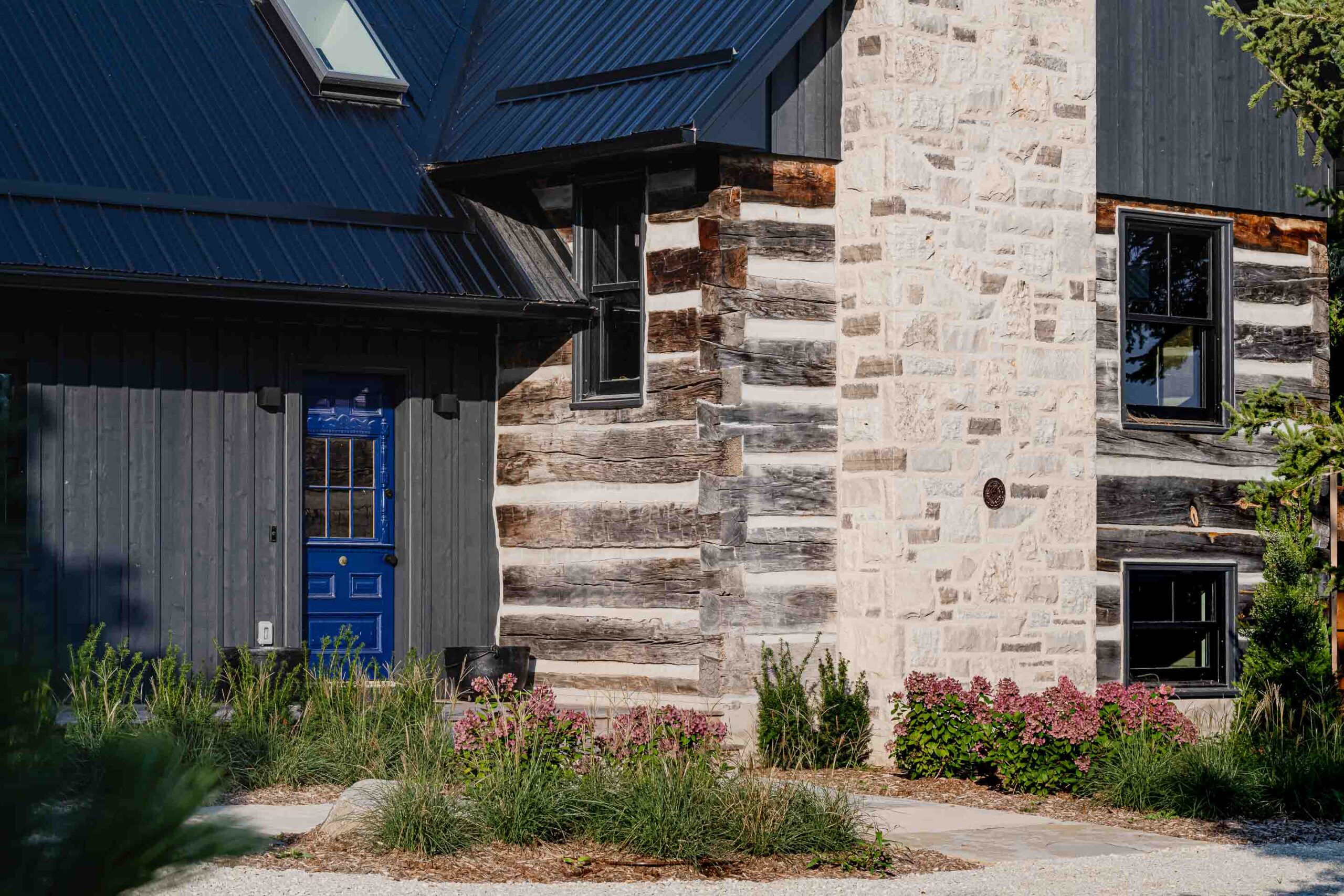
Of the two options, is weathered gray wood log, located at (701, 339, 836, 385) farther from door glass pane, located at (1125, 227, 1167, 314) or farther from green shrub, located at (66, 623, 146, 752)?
green shrub, located at (66, 623, 146, 752)

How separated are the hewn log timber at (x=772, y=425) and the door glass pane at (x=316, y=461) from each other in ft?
9.98

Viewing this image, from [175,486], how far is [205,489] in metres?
0.22

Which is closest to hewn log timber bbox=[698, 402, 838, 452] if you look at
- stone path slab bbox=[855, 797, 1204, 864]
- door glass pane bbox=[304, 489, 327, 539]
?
stone path slab bbox=[855, 797, 1204, 864]

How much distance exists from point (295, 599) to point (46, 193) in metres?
3.28

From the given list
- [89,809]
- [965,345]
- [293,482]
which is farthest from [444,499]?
[89,809]

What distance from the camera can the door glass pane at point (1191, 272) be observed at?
44.5 feet

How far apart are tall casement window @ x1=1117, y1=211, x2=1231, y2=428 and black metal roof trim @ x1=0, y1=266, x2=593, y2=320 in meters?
4.25

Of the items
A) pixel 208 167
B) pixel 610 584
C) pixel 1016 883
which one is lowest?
pixel 1016 883

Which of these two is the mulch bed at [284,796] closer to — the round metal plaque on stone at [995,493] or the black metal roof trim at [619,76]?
the round metal plaque on stone at [995,493]

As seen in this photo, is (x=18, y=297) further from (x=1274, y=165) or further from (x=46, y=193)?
(x=1274, y=165)

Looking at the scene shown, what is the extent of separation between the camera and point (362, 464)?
1305cm

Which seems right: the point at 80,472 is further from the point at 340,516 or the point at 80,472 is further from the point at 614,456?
the point at 614,456

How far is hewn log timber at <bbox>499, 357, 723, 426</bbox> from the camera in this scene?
1166 cm

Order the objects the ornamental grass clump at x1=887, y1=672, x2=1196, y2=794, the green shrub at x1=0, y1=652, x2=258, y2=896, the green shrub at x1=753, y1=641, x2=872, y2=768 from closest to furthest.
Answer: the green shrub at x1=0, y1=652, x2=258, y2=896, the ornamental grass clump at x1=887, y1=672, x2=1196, y2=794, the green shrub at x1=753, y1=641, x2=872, y2=768
